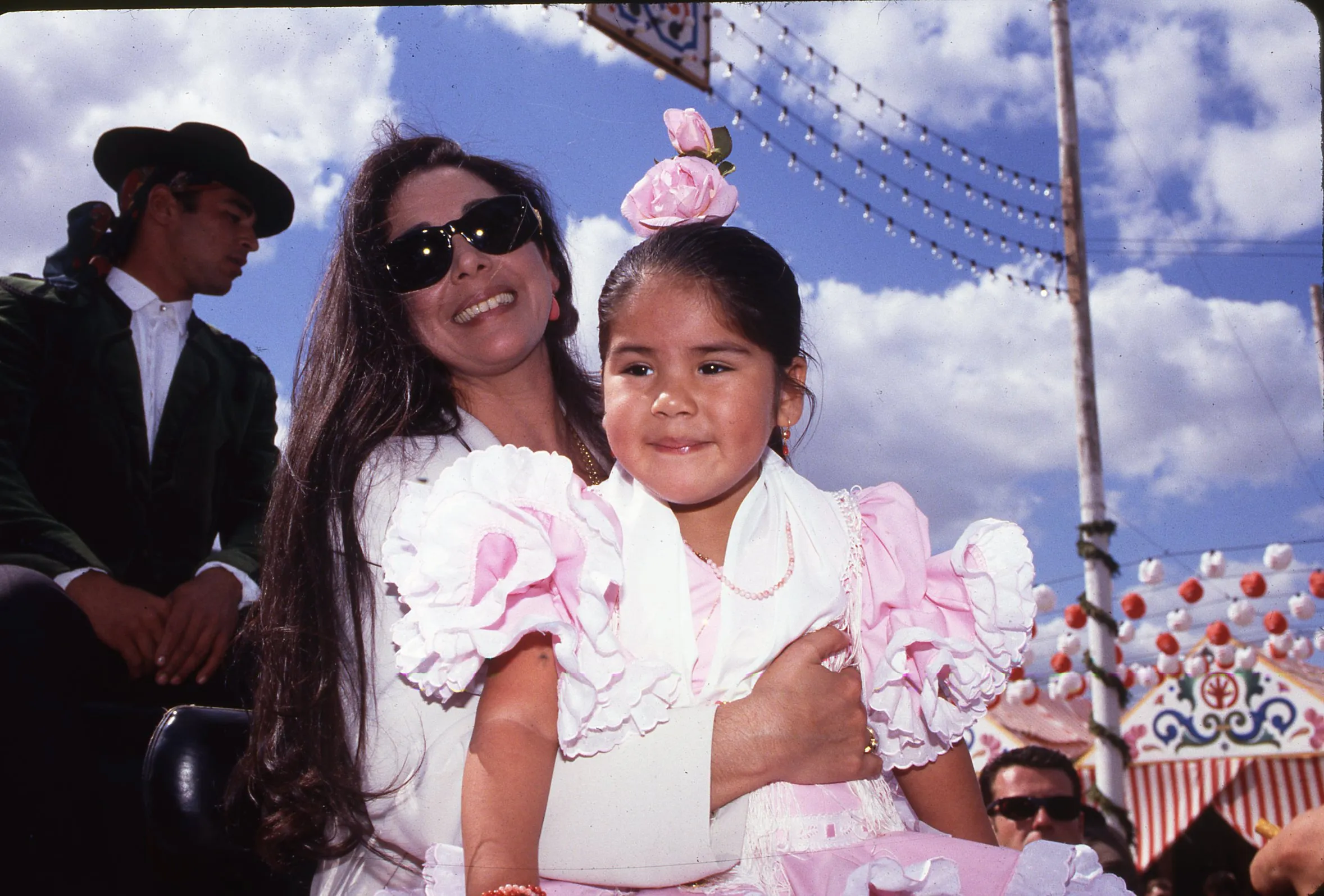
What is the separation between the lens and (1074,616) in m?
9.73

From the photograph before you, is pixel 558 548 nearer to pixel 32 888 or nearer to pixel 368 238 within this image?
pixel 368 238

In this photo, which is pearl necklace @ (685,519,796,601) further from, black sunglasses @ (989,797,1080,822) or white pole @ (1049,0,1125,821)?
black sunglasses @ (989,797,1080,822)

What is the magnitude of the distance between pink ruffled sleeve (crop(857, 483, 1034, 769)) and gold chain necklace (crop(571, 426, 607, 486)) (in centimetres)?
70

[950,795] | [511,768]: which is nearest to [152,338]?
[511,768]

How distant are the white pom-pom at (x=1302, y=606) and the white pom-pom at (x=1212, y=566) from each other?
1640mm

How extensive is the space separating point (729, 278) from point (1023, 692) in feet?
35.7

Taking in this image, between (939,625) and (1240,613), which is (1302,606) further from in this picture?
(939,625)

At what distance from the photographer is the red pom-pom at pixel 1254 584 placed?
1153 cm

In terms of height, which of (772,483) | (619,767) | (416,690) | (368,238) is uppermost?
(368,238)

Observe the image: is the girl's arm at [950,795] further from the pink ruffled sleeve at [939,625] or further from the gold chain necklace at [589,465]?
the gold chain necklace at [589,465]

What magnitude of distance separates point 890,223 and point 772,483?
2.91 feet

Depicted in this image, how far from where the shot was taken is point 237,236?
9.89 ft

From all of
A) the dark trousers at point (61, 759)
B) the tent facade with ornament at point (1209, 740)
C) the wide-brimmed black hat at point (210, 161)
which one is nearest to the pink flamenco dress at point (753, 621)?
the dark trousers at point (61, 759)

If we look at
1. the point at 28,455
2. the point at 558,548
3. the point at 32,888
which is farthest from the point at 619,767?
the point at 28,455
